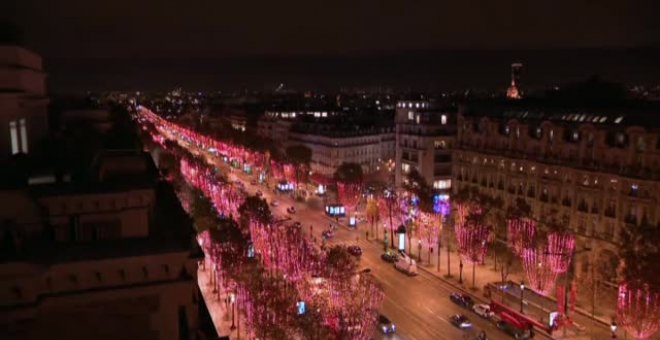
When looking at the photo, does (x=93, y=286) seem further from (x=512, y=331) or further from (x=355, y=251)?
(x=355, y=251)

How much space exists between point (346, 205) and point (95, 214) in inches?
2248

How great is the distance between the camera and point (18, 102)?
42.2 metres

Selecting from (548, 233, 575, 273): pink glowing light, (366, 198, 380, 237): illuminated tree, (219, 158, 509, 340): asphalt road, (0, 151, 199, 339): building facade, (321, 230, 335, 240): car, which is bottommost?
(219, 158, 509, 340): asphalt road

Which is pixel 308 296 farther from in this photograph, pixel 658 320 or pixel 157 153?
pixel 157 153

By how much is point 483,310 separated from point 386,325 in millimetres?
7171

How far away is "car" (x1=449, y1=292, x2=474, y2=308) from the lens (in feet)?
143

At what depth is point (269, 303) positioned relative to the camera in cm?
3544

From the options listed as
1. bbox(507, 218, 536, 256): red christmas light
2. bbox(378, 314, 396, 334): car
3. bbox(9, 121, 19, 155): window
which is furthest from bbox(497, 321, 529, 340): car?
bbox(9, 121, 19, 155): window

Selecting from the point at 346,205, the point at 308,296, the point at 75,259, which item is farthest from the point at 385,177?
the point at 75,259

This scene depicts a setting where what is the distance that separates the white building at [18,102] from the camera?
40562mm

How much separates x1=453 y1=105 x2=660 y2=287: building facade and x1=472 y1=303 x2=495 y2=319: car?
9588mm

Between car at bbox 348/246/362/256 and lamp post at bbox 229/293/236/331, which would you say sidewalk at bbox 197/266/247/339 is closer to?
lamp post at bbox 229/293/236/331

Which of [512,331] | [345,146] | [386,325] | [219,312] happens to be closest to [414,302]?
[386,325]

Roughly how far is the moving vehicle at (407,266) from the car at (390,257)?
127 cm
